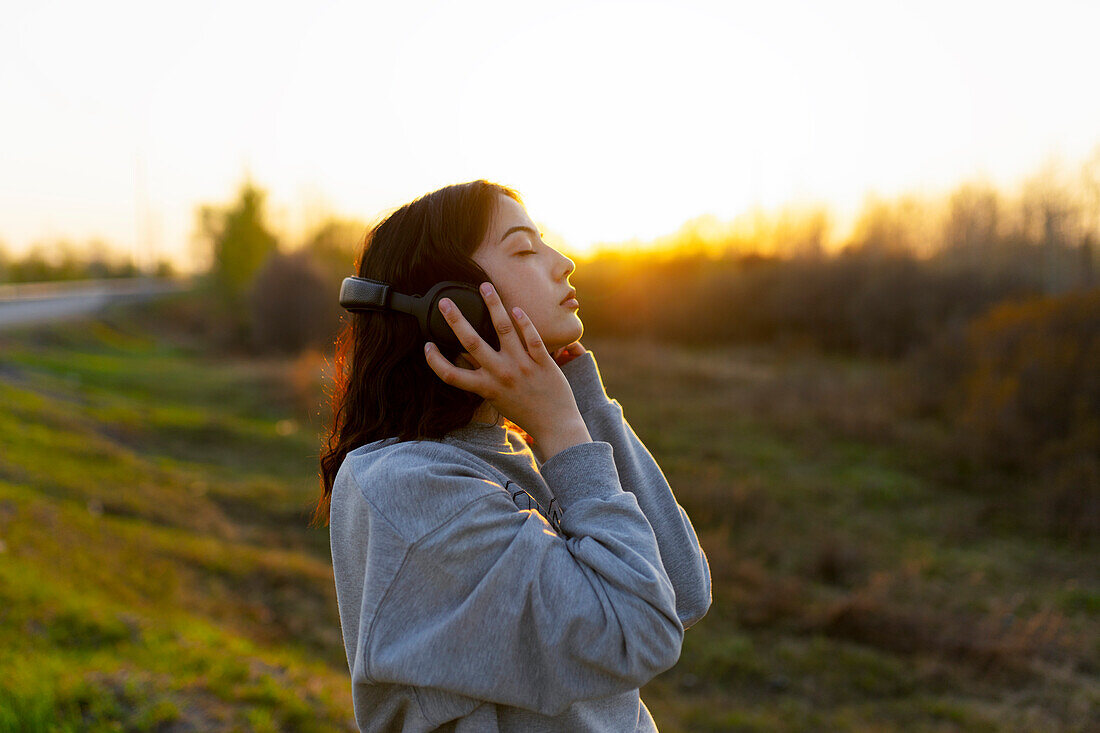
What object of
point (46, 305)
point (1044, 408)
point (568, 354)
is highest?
point (568, 354)

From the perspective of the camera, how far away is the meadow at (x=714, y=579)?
3.39m

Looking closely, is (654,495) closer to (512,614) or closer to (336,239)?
(512,614)

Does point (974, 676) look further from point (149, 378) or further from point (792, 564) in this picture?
point (149, 378)

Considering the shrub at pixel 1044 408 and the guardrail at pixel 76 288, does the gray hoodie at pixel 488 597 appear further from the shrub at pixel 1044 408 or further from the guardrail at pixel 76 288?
the guardrail at pixel 76 288

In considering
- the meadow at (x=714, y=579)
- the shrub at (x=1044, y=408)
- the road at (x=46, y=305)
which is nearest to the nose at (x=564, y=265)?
the meadow at (x=714, y=579)

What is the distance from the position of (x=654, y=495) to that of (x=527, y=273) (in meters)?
0.48

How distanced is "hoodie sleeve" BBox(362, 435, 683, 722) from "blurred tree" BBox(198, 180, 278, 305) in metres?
35.2

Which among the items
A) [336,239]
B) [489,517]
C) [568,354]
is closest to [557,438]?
[489,517]

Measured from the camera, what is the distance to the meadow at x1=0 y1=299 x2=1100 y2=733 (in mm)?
3387

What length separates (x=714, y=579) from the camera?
7246 mm

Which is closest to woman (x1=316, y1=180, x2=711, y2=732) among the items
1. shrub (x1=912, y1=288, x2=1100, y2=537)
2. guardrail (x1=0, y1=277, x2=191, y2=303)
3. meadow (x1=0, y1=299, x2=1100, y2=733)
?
meadow (x1=0, y1=299, x2=1100, y2=733)

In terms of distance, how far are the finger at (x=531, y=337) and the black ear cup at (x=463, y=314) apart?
5cm

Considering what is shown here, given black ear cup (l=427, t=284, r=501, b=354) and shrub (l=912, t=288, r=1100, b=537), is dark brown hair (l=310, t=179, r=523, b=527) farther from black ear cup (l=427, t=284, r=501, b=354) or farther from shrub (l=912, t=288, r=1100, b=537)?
shrub (l=912, t=288, r=1100, b=537)

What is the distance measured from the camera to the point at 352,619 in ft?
4.08
